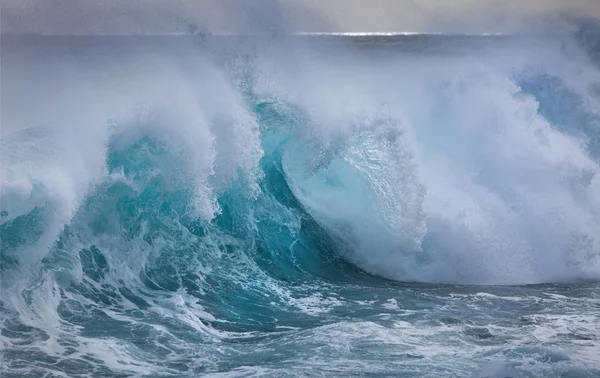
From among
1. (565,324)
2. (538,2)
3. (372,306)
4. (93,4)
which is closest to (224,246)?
(372,306)

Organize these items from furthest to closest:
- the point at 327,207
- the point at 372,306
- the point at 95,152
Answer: the point at 327,207 → the point at 95,152 → the point at 372,306

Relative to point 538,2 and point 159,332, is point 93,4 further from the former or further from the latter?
point 159,332

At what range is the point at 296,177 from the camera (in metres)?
8.48

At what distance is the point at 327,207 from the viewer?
8367 mm

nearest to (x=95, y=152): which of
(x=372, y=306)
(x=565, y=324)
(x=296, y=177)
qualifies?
(x=296, y=177)

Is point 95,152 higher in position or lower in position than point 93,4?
lower

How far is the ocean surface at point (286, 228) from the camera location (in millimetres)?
5426

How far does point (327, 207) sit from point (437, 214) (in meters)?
1.12

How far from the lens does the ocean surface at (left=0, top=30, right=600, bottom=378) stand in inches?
214

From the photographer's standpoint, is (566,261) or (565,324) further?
(566,261)

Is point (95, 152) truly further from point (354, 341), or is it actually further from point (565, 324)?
point (565, 324)

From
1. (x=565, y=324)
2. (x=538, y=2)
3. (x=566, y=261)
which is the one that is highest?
(x=538, y=2)

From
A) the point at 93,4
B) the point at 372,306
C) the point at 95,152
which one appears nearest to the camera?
the point at 372,306

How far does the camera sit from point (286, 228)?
8188 mm
